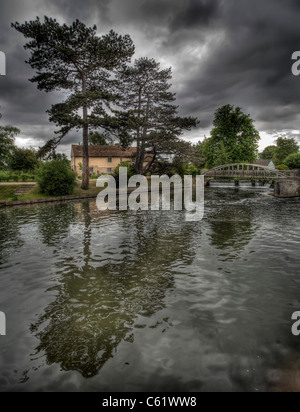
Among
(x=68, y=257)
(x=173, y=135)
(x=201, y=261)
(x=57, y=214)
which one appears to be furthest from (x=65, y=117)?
(x=201, y=261)

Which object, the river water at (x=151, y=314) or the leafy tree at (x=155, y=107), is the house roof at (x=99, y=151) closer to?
the leafy tree at (x=155, y=107)

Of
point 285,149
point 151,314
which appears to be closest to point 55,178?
point 151,314

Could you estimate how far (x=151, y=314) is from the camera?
4.77 m

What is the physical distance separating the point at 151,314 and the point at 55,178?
22397 mm

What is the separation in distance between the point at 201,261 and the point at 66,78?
91.0ft

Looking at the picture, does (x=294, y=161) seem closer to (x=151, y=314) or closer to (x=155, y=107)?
(x=155, y=107)

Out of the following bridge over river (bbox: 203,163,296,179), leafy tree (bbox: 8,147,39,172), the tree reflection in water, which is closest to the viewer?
the tree reflection in water

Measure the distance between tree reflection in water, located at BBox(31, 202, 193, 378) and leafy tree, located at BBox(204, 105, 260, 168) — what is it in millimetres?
42571

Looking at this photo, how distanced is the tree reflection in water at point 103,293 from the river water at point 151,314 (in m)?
0.02

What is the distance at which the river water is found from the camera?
3.34m

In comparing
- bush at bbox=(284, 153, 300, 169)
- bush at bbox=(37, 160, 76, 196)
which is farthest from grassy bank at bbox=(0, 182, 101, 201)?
bush at bbox=(284, 153, 300, 169)

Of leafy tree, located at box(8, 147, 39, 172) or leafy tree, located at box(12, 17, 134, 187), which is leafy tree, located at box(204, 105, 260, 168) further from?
leafy tree, located at box(8, 147, 39, 172)

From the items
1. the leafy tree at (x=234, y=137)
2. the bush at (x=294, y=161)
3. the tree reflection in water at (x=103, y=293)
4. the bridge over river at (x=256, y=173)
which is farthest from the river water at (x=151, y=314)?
the bush at (x=294, y=161)

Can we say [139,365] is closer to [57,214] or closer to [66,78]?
[57,214]
